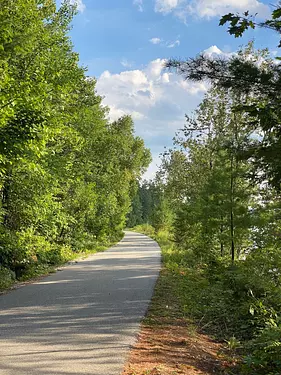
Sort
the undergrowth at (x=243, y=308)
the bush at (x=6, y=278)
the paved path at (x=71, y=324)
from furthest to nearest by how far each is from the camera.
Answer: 1. the bush at (x=6, y=278)
2. the undergrowth at (x=243, y=308)
3. the paved path at (x=71, y=324)

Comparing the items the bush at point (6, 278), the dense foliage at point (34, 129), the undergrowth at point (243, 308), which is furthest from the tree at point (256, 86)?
the bush at point (6, 278)

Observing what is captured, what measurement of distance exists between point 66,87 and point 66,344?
8290mm

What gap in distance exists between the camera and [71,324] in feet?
22.1

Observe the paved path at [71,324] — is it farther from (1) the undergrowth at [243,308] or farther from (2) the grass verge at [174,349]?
(1) the undergrowth at [243,308]

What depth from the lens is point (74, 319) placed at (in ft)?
23.4

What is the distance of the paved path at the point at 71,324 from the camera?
4.81 m

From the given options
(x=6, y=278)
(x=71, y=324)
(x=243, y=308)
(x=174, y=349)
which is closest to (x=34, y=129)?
(x=71, y=324)

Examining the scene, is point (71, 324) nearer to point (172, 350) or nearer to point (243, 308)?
point (172, 350)

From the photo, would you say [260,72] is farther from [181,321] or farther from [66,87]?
[66,87]

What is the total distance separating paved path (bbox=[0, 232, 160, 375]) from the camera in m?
4.81

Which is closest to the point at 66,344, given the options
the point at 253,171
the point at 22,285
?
the point at 253,171

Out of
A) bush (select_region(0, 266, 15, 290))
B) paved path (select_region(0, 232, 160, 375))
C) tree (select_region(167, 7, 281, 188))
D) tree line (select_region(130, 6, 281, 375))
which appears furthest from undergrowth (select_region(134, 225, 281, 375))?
bush (select_region(0, 266, 15, 290))

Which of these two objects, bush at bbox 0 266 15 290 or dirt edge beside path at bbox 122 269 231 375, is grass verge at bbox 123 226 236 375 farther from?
bush at bbox 0 266 15 290

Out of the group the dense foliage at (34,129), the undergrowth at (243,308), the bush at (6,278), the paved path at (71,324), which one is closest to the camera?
the paved path at (71,324)
